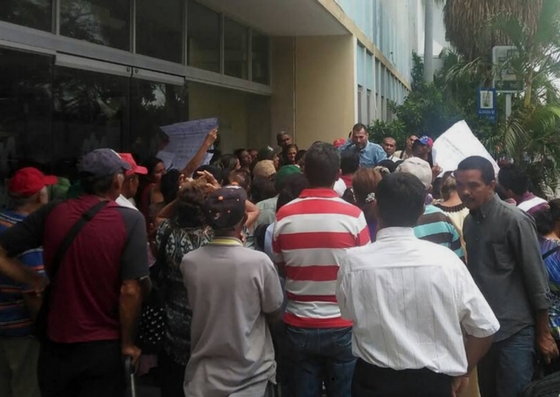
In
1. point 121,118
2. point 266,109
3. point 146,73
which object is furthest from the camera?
point 266,109

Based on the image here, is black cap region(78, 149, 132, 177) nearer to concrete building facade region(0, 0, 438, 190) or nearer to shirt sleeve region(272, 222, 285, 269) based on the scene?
shirt sleeve region(272, 222, 285, 269)

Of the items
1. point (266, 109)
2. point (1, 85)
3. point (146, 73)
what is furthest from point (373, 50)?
point (1, 85)

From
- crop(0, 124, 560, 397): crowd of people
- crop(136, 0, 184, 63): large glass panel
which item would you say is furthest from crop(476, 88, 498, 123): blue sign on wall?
crop(0, 124, 560, 397): crowd of people

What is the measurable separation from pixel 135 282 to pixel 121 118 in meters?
5.69

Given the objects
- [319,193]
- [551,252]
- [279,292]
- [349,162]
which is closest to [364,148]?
[349,162]

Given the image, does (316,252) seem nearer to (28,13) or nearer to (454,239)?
(454,239)

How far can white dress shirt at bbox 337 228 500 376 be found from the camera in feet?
10.4

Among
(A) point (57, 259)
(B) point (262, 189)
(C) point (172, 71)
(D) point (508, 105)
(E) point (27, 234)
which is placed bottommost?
(A) point (57, 259)

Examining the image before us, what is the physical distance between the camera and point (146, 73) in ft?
32.6

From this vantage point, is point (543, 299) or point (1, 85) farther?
point (1, 85)

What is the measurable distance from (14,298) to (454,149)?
3.84 metres

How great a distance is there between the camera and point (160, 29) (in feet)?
34.2

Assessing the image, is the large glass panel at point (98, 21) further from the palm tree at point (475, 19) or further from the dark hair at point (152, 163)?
the palm tree at point (475, 19)

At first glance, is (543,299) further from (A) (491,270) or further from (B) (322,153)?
(B) (322,153)
